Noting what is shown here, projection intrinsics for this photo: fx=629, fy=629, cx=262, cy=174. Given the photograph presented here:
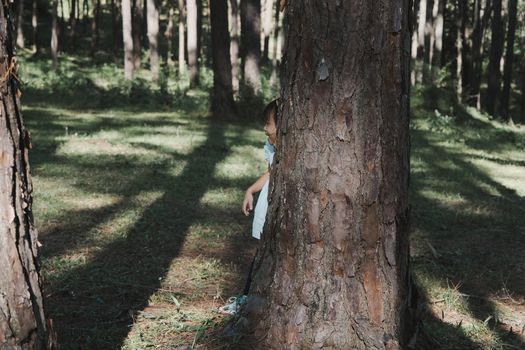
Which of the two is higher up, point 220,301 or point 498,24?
point 498,24

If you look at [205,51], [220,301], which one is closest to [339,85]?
[220,301]

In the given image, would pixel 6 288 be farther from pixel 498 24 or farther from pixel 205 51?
pixel 205 51

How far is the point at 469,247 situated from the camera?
6641 mm

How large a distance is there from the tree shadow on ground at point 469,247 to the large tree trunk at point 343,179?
0.85 m

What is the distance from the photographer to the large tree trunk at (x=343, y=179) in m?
3.04

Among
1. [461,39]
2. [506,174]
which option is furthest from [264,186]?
[461,39]

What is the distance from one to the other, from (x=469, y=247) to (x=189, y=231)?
299 centimetres

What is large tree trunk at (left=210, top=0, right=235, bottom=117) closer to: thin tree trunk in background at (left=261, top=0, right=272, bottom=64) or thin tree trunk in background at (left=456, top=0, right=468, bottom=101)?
thin tree trunk in background at (left=261, top=0, right=272, bottom=64)

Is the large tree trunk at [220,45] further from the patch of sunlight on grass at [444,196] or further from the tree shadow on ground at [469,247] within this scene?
the patch of sunlight on grass at [444,196]

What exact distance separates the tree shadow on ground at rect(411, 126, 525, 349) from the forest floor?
0.02 metres

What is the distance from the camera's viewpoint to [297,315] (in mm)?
3262

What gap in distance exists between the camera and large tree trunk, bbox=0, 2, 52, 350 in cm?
252

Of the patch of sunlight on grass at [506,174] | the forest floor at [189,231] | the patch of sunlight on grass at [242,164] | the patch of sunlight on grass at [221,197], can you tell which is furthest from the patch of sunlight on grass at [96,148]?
the patch of sunlight on grass at [506,174]

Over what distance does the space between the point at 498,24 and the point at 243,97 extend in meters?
11.9
